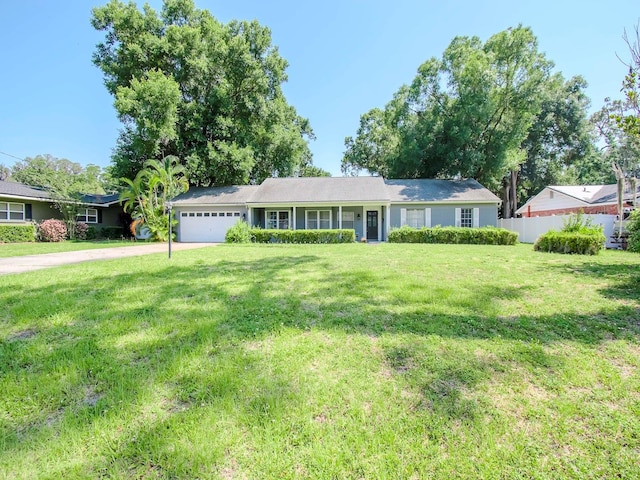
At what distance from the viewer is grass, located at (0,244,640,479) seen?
1.59m

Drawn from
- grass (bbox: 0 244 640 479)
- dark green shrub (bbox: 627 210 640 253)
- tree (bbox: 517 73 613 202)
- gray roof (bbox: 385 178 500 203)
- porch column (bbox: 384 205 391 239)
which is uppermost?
tree (bbox: 517 73 613 202)

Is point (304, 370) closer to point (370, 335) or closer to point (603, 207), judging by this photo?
point (370, 335)

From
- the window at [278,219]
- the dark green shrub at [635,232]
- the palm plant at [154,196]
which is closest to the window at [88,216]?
the palm plant at [154,196]

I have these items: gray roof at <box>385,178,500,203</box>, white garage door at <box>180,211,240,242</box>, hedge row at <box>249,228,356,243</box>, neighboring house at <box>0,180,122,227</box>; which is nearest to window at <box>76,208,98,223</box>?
neighboring house at <box>0,180,122,227</box>

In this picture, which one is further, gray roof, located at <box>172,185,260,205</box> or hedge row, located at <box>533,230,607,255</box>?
gray roof, located at <box>172,185,260,205</box>

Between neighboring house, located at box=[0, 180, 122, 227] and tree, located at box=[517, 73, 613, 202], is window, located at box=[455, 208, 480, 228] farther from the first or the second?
neighboring house, located at box=[0, 180, 122, 227]

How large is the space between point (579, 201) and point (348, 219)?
15.3m

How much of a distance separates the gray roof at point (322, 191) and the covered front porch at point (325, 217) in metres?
0.52

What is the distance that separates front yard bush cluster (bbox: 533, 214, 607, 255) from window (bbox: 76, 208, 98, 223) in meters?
26.1

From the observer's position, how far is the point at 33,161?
4625 cm

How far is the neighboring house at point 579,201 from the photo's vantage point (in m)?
17.3

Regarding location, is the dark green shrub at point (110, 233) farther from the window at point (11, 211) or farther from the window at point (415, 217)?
the window at point (415, 217)

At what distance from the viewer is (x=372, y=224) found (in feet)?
62.1

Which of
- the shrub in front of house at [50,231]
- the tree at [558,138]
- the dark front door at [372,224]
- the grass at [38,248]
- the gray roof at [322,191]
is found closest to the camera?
the grass at [38,248]
